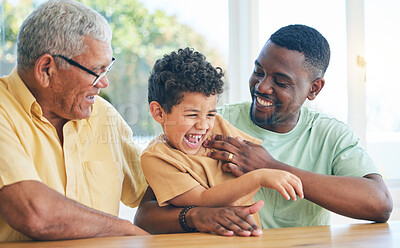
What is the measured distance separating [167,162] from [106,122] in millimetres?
412

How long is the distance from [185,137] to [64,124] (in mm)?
493

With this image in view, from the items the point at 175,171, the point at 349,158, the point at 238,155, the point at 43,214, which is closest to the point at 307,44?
the point at 349,158

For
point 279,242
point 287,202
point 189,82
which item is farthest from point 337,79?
point 279,242

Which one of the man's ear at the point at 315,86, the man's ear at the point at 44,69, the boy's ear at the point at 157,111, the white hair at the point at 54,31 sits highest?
the white hair at the point at 54,31

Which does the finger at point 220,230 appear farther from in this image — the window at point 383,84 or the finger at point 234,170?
the window at point 383,84

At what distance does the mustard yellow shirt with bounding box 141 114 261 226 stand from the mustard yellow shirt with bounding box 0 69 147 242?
0.23 m

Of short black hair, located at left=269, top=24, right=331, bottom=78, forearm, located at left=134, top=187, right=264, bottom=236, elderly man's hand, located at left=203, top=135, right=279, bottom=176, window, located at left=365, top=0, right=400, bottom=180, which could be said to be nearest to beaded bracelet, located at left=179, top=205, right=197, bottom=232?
forearm, located at left=134, top=187, right=264, bottom=236

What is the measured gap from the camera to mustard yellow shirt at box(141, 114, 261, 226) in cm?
156

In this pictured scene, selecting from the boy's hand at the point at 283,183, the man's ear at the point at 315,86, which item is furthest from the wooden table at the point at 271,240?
the man's ear at the point at 315,86

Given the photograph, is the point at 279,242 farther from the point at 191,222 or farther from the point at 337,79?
the point at 337,79

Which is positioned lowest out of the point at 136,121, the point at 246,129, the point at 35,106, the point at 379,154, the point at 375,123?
the point at 379,154

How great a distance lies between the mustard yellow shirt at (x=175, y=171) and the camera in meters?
1.56

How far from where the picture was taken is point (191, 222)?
4.94ft

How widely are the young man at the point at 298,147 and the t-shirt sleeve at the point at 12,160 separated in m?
0.51
